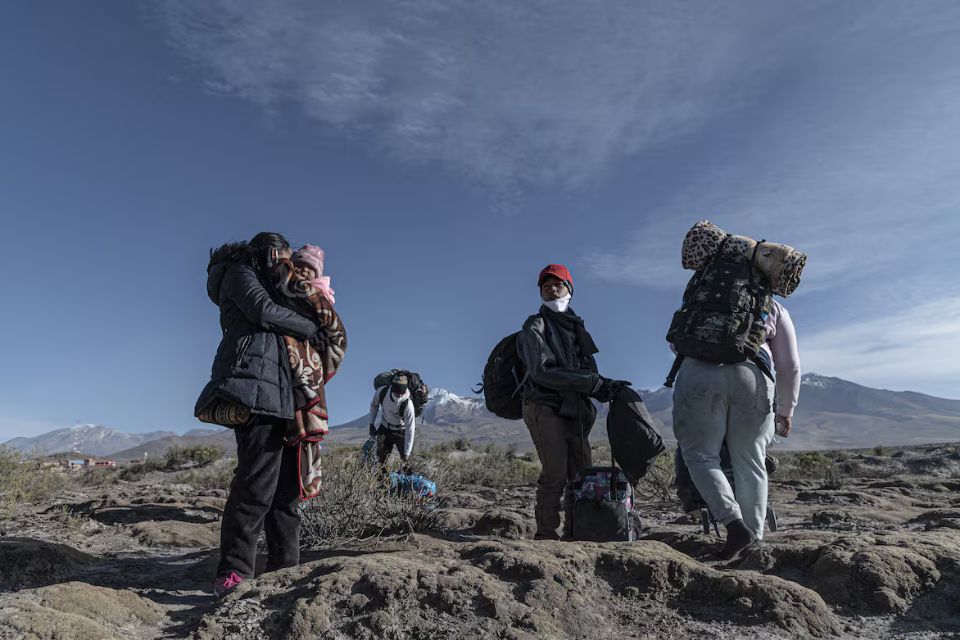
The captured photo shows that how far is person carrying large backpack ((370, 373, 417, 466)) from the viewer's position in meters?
8.08

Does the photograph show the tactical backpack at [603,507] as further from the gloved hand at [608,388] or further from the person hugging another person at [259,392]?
the person hugging another person at [259,392]

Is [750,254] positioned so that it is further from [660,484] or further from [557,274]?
[660,484]

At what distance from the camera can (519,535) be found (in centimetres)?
495

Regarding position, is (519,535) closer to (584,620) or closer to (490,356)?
(490,356)

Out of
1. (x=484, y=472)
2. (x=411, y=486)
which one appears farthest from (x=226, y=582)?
(x=484, y=472)

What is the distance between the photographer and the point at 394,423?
8.09 meters

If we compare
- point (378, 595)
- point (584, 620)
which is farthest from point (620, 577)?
point (378, 595)

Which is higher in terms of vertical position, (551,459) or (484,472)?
(551,459)

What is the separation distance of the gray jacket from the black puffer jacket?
1.43 meters

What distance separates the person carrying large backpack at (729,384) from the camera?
10.7 feet

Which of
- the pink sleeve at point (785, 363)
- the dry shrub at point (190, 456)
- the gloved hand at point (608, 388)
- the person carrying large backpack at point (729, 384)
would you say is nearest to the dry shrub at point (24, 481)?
the gloved hand at point (608, 388)

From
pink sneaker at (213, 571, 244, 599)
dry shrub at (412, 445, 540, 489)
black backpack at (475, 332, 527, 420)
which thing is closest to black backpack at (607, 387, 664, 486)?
black backpack at (475, 332, 527, 420)

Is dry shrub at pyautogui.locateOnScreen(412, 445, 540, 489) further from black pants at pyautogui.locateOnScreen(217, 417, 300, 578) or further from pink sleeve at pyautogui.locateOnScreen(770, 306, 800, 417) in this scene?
pink sleeve at pyautogui.locateOnScreen(770, 306, 800, 417)

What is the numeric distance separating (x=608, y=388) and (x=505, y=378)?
750mm
